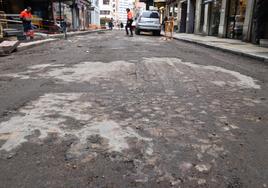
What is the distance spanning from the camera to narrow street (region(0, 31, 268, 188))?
2.44 m

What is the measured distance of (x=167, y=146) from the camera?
298 cm

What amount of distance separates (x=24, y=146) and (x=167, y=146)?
4.48 ft

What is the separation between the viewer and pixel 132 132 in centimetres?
331

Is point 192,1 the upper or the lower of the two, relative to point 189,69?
upper

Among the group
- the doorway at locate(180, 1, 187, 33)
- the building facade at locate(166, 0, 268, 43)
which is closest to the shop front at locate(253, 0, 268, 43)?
the building facade at locate(166, 0, 268, 43)

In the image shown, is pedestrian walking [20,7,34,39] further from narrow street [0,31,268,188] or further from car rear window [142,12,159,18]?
narrow street [0,31,268,188]

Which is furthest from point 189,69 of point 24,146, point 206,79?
point 24,146

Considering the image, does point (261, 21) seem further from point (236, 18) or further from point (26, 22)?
point (26, 22)

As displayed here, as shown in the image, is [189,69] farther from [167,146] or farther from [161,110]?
[167,146]

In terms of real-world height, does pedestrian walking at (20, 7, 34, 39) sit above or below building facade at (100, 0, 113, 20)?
below

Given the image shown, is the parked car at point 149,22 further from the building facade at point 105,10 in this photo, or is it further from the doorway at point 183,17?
the building facade at point 105,10

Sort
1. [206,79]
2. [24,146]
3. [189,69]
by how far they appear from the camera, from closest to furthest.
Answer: [24,146], [206,79], [189,69]

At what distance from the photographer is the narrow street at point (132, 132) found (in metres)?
2.44

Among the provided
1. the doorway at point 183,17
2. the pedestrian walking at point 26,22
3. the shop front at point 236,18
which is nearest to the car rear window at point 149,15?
the shop front at point 236,18
